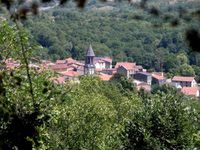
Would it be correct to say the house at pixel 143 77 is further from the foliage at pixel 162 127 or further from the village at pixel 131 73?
the foliage at pixel 162 127

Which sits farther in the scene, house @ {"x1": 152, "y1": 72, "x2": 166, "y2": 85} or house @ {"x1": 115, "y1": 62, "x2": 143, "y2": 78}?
house @ {"x1": 115, "y1": 62, "x2": 143, "y2": 78}

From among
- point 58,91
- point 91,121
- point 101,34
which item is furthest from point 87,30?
point 58,91

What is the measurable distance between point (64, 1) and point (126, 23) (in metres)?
147

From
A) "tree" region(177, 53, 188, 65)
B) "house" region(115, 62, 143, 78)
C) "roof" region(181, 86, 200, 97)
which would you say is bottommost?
"roof" region(181, 86, 200, 97)

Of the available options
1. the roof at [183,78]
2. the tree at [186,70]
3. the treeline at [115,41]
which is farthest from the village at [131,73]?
the treeline at [115,41]

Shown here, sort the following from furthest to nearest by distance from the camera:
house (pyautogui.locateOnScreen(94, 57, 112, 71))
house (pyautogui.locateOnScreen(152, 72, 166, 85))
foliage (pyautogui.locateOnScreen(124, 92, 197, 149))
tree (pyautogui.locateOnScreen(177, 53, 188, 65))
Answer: house (pyautogui.locateOnScreen(94, 57, 112, 71)), tree (pyautogui.locateOnScreen(177, 53, 188, 65)), house (pyautogui.locateOnScreen(152, 72, 166, 85)), foliage (pyautogui.locateOnScreen(124, 92, 197, 149))

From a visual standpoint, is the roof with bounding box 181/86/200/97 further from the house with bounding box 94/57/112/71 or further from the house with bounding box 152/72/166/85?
the house with bounding box 94/57/112/71

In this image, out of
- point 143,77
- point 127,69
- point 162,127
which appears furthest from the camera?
point 127,69

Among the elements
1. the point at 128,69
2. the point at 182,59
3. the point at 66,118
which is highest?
the point at 66,118

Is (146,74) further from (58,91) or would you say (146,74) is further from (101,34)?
(58,91)

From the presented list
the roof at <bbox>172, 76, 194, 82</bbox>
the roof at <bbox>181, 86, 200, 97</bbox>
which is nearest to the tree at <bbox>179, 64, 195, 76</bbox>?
the roof at <bbox>172, 76, 194, 82</bbox>

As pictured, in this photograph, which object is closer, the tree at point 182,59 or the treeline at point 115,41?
the tree at point 182,59

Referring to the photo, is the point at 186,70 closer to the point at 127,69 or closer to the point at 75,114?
the point at 127,69

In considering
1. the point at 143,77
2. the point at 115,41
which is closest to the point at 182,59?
the point at 143,77
